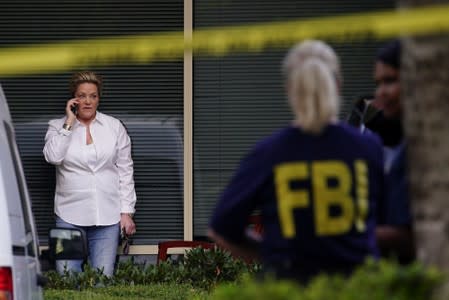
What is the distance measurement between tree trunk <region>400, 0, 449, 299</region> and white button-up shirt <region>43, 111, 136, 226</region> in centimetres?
728

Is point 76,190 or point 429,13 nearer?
A: point 429,13

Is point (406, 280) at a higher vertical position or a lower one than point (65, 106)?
lower

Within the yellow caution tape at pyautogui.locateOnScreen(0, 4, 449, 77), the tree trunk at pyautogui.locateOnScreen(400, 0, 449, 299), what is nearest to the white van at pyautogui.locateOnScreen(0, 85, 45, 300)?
the yellow caution tape at pyautogui.locateOnScreen(0, 4, 449, 77)

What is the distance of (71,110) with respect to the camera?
41.3 feet

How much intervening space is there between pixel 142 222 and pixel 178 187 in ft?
1.47

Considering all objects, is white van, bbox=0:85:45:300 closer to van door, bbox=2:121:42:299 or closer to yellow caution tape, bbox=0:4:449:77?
van door, bbox=2:121:42:299

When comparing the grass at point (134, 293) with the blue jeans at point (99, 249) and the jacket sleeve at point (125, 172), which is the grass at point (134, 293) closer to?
the blue jeans at point (99, 249)

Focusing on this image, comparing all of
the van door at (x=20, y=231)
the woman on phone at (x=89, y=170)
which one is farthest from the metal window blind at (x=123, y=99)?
the van door at (x=20, y=231)

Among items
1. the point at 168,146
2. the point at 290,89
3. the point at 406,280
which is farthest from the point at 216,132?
the point at 406,280

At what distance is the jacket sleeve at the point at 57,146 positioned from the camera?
1249cm

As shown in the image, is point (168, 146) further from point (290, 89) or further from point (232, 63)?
point (290, 89)

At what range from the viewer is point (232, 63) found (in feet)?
44.7

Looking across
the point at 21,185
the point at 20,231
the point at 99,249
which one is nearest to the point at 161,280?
the point at 99,249

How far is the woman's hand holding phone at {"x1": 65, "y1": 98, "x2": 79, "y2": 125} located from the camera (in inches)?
491
